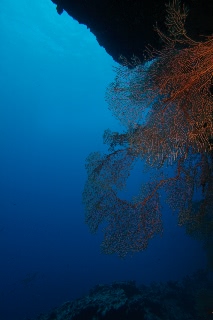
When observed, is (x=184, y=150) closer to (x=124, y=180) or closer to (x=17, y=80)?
(x=124, y=180)

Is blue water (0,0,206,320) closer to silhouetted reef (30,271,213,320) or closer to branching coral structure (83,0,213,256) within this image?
silhouetted reef (30,271,213,320)

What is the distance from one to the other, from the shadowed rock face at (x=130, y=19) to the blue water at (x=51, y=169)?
37.4 m

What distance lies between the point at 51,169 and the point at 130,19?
9501cm

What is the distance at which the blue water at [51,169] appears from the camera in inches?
2000

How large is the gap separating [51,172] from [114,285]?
88564 millimetres

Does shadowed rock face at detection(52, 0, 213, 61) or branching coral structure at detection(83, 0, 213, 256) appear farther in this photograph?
shadowed rock face at detection(52, 0, 213, 61)

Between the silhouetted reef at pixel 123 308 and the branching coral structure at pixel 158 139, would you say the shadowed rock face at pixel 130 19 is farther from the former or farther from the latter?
the silhouetted reef at pixel 123 308

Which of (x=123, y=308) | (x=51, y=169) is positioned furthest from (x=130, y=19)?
(x=51, y=169)

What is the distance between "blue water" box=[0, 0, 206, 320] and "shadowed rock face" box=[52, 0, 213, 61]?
37.4 m

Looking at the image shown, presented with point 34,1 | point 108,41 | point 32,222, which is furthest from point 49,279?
point 34,1

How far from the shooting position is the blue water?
50812mm

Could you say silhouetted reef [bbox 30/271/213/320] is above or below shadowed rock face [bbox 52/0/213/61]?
below

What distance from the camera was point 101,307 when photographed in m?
8.40

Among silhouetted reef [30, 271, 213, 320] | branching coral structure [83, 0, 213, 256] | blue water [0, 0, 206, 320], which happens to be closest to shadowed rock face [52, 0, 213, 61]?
branching coral structure [83, 0, 213, 256]
